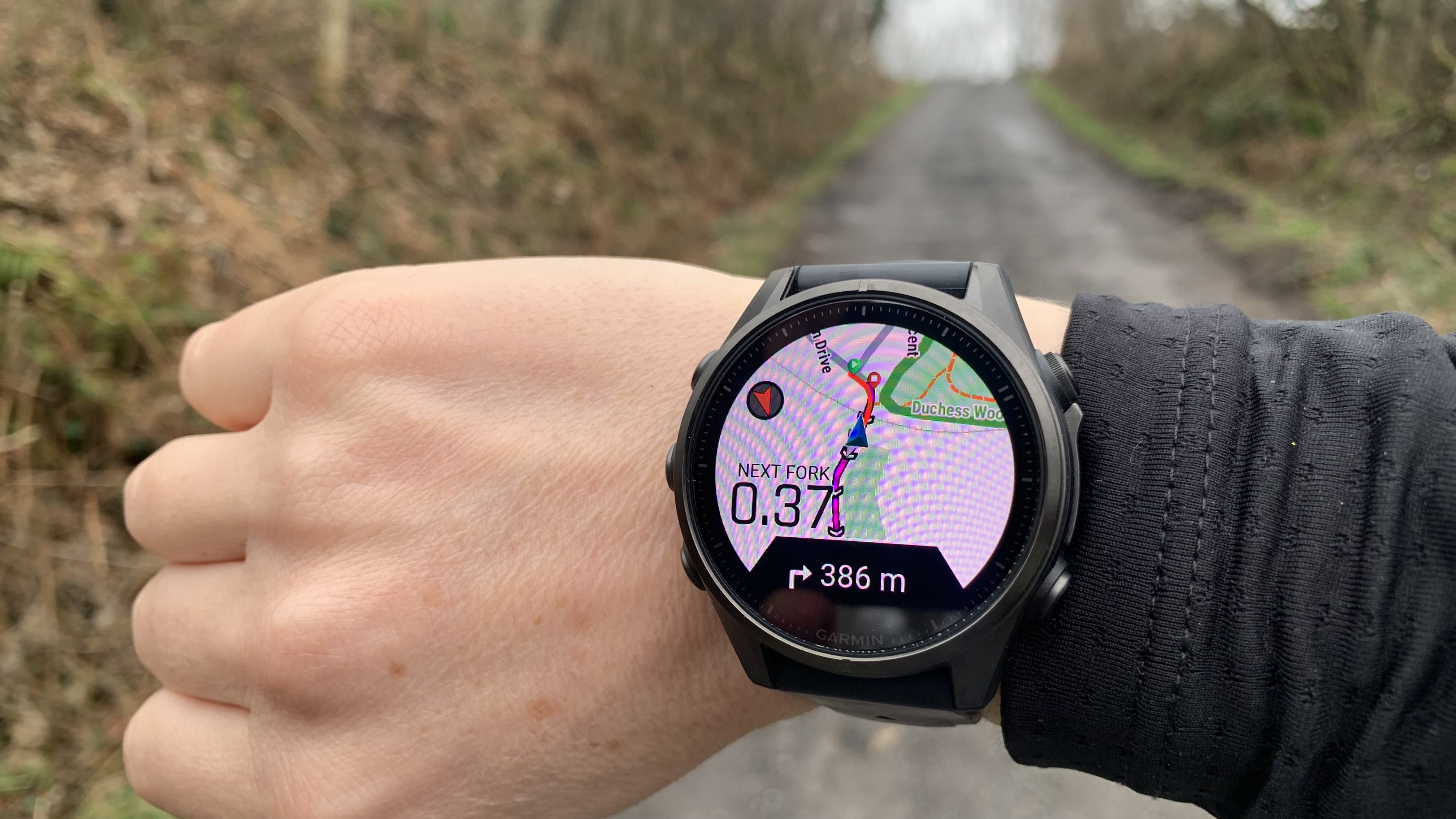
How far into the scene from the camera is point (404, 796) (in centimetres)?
119

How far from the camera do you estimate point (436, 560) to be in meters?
1.28

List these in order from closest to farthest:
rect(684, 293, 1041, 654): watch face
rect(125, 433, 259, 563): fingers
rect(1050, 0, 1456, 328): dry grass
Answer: rect(684, 293, 1041, 654): watch face, rect(125, 433, 259, 563): fingers, rect(1050, 0, 1456, 328): dry grass

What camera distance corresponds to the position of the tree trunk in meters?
5.18

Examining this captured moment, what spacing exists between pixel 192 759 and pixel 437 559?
0.50m

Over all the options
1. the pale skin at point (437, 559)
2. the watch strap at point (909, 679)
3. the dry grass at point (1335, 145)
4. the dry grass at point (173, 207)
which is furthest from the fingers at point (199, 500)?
the dry grass at point (1335, 145)

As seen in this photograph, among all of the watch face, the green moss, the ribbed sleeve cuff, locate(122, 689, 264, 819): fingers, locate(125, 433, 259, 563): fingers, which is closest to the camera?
the ribbed sleeve cuff

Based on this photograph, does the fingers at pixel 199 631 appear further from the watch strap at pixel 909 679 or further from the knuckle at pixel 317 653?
the watch strap at pixel 909 679

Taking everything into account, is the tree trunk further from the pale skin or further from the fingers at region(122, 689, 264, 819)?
the fingers at region(122, 689, 264, 819)

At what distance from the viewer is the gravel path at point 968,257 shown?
2525 mm

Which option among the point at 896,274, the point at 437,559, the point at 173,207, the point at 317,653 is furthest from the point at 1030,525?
the point at 173,207

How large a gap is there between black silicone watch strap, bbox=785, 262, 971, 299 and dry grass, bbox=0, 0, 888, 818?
2353mm

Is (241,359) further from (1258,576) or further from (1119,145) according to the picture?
(1119,145)

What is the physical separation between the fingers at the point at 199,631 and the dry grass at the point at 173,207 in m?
1.27

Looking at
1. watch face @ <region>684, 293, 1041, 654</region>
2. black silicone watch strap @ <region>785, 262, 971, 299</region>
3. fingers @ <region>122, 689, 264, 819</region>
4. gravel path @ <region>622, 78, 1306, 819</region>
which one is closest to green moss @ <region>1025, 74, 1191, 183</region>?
gravel path @ <region>622, 78, 1306, 819</region>
